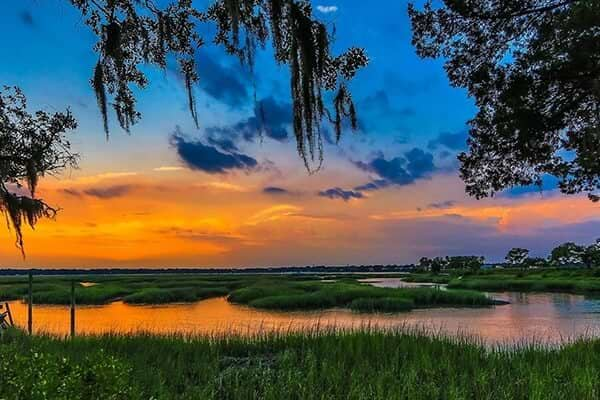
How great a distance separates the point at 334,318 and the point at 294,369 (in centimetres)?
2031

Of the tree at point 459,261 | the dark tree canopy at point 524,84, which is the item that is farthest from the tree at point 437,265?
the dark tree canopy at point 524,84

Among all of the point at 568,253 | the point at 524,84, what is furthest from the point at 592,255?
the point at 524,84

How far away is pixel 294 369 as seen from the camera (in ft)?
30.6

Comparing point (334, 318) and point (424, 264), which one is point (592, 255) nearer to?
point (424, 264)

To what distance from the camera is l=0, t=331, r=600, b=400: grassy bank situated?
536 cm

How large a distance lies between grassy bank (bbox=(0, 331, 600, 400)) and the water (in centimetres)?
1053

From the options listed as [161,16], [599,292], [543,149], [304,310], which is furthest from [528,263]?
[161,16]

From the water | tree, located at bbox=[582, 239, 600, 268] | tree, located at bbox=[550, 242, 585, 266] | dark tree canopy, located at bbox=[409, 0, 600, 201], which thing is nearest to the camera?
dark tree canopy, located at bbox=[409, 0, 600, 201]

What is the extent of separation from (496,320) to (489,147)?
17360 mm

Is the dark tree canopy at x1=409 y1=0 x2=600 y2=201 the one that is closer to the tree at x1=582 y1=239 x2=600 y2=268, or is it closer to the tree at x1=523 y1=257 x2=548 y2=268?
the tree at x1=582 y1=239 x2=600 y2=268

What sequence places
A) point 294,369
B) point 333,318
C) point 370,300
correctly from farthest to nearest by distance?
point 370,300
point 333,318
point 294,369

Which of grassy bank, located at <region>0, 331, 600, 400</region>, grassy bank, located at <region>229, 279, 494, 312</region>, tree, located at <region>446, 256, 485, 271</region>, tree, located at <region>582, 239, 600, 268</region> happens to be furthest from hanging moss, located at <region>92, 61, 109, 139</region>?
tree, located at <region>446, 256, 485, 271</region>

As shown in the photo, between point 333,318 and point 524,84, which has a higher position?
point 524,84

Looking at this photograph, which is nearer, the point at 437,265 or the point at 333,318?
the point at 333,318
